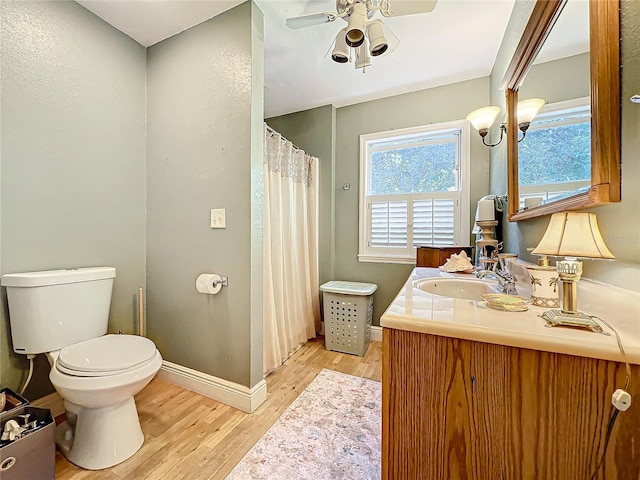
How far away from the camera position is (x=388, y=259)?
8.04ft

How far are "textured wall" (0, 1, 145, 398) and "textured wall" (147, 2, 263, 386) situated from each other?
120 mm

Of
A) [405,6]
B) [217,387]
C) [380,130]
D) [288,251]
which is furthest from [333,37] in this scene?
[217,387]

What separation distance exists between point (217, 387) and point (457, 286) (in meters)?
1.51

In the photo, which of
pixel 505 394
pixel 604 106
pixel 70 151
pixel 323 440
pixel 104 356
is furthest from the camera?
pixel 70 151

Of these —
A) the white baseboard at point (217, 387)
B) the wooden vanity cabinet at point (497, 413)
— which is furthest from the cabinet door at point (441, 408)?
the white baseboard at point (217, 387)

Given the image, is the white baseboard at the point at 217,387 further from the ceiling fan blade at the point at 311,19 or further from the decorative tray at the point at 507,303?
the ceiling fan blade at the point at 311,19

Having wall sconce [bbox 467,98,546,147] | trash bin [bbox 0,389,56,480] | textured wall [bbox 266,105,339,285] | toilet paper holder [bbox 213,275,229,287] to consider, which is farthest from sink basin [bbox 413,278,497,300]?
trash bin [bbox 0,389,56,480]

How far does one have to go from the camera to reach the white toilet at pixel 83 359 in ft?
3.55

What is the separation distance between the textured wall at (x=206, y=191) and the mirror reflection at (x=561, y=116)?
1.39 m

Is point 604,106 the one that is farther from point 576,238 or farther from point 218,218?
point 218,218

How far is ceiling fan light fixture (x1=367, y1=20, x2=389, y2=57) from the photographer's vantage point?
1184mm

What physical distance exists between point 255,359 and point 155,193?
4.38 feet

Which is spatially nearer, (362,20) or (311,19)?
(362,20)

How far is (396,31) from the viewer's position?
1688 mm
